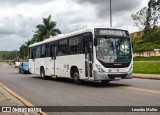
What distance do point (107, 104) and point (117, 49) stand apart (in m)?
6.86

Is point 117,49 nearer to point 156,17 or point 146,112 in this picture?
point 146,112

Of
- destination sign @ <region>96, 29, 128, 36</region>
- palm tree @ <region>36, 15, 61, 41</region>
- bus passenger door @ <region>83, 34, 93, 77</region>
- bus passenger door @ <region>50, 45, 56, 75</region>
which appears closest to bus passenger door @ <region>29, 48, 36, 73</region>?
bus passenger door @ <region>50, 45, 56, 75</region>

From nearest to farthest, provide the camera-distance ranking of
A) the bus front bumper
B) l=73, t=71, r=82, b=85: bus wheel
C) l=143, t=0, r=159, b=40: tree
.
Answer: the bus front bumper, l=73, t=71, r=82, b=85: bus wheel, l=143, t=0, r=159, b=40: tree

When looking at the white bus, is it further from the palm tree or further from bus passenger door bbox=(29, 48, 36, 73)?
the palm tree

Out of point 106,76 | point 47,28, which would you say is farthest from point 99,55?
point 47,28

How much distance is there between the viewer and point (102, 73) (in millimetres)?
17375

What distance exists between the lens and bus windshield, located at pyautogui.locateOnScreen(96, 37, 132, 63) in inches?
687

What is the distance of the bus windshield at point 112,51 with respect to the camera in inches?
687

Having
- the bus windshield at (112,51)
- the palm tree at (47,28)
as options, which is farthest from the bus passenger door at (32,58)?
the palm tree at (47,28)

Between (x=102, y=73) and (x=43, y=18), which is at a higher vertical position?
(x=43, y=18)

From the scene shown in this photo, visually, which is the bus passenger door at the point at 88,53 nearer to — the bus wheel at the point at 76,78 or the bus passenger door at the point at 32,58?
the bus wheel at the point at 76,78

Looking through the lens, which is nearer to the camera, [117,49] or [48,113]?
[48,113]

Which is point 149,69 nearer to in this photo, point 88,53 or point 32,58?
point 32,58

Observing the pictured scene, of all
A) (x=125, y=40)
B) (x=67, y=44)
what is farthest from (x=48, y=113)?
(x=67, y=44)
